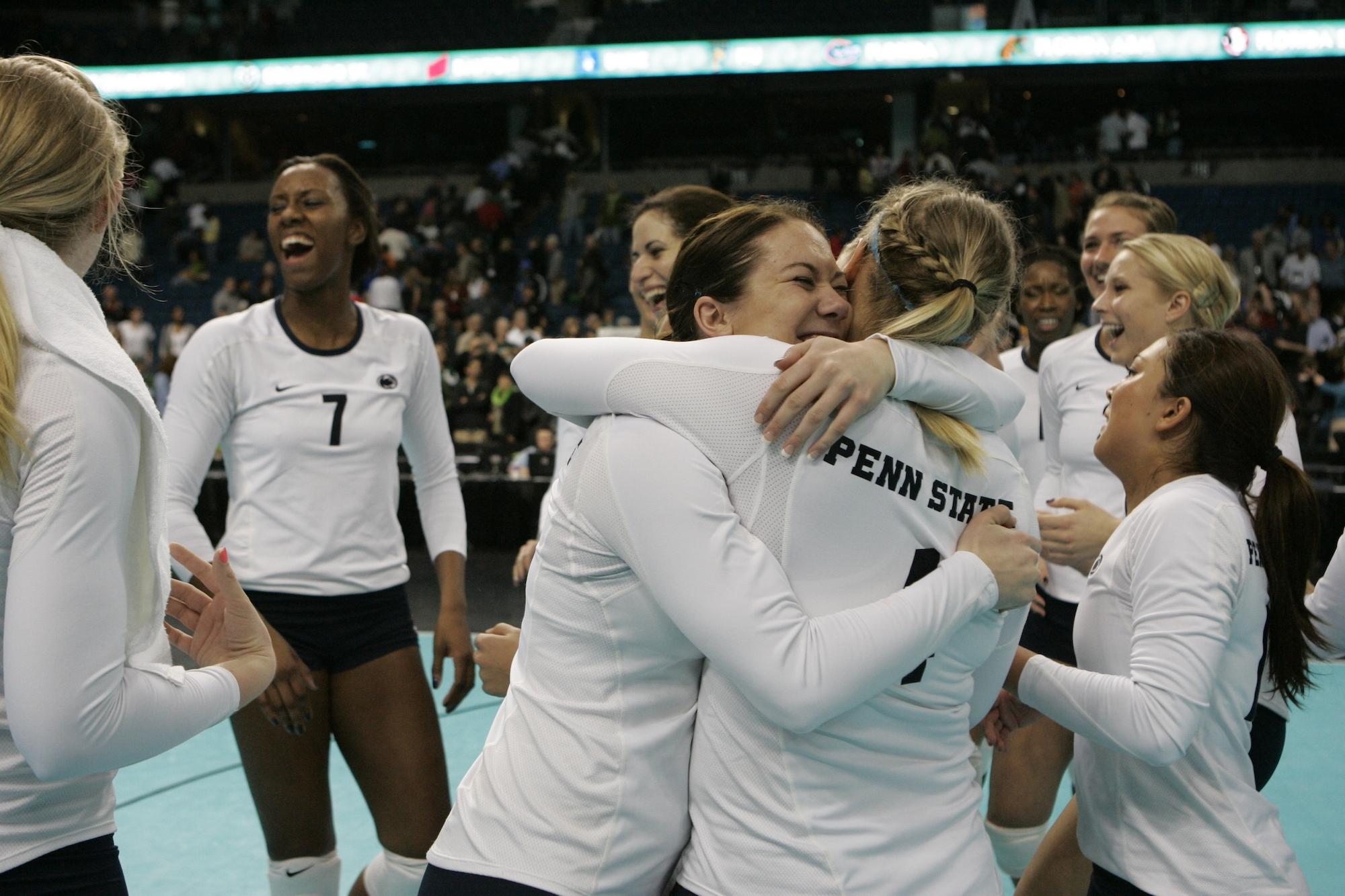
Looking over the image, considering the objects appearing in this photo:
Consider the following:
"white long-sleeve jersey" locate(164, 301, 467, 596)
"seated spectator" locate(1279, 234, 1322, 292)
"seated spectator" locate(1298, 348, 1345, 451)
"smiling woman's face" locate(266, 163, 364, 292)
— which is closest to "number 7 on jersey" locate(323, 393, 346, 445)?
"white long-sleeve jersey" locate(164, 301, 467, 596)

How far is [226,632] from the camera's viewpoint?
172cm

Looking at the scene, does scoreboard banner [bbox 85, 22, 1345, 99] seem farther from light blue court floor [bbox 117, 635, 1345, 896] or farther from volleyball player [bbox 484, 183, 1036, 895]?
volleyball player [bbox 484, 183, 1036, 895]

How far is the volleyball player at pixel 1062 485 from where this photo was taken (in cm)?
318

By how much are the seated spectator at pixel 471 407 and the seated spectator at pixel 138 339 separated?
5.23m

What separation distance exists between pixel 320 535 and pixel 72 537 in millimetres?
1612

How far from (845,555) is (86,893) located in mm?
1059

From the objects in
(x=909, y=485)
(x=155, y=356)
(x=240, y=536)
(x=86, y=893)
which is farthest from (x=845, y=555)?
(x=155, y=356)

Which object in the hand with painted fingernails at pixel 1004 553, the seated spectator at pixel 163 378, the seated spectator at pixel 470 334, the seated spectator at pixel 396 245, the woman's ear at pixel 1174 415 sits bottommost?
the seated spectator at pixel 163 378

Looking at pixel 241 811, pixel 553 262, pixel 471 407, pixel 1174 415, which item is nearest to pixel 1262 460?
pixel 1174 415

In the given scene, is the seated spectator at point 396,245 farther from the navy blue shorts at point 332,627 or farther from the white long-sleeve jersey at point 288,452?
the navy blue shorts at point 332,627

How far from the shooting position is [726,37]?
19375 mm

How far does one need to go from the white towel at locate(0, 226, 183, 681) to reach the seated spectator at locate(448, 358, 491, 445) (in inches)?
378

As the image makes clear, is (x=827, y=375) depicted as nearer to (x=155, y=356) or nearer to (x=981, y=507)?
(x=981, y=507)

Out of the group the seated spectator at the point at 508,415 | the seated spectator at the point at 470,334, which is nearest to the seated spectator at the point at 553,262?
the seated spectator at the point at 470,334
